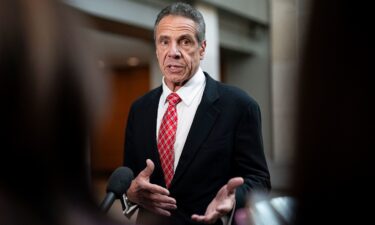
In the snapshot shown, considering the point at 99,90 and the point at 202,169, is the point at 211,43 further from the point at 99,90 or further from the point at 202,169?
the point at 99,90

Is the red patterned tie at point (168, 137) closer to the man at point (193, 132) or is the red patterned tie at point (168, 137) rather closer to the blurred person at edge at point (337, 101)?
the man at point (193, 132)

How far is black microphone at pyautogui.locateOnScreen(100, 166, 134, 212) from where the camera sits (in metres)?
0.65

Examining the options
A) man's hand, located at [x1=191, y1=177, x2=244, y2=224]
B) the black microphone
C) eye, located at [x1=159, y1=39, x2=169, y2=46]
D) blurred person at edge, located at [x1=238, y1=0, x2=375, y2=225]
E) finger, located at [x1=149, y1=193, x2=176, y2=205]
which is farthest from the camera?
eye, located at [x1=159, y1=39, x2=169, y2=46]

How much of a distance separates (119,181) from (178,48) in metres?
0.33

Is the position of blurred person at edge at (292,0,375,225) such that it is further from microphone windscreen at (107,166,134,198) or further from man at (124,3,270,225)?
man at (124,3,270,225)

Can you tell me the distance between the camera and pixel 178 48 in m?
0.96

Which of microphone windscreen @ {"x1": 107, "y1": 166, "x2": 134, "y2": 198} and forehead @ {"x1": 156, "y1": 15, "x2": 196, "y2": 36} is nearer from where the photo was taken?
microphone windscreen @ {"x1": 107, "y1": 166, "x2": 134, "y2": 198}

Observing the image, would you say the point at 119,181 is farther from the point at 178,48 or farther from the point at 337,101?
the point at 337,101

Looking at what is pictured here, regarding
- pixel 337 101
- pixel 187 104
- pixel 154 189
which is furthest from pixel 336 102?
pixel 187 104

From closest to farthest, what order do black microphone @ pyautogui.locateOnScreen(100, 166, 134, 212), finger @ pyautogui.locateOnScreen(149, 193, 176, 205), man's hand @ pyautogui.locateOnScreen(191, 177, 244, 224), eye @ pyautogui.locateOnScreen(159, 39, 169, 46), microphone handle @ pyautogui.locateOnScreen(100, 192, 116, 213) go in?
microphone handle @ pyautogui.locateOnScreen(100, 192, 116, 213) → black microphone @ pyautogui.locateOnScreen(100, 166, 134, 212) → man's hand @ pyautogui.locateOnScreen(191, 177, 244, 224) → finger @ pyautogui.locateOnScreen(149, 193, 176, 205) → eye @ pyautogui.locateOnScreen(159, 39, 169, 46)

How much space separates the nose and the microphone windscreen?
0.26 metres

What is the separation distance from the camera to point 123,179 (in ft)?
2.64

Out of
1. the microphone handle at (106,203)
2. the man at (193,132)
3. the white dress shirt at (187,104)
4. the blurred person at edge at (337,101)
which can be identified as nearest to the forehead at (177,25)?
the man at (193,132)

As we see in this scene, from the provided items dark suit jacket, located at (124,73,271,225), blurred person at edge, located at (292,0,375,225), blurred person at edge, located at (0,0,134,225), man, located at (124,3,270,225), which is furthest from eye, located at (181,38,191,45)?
blurred person at edge, located at (292,0,375,225)
